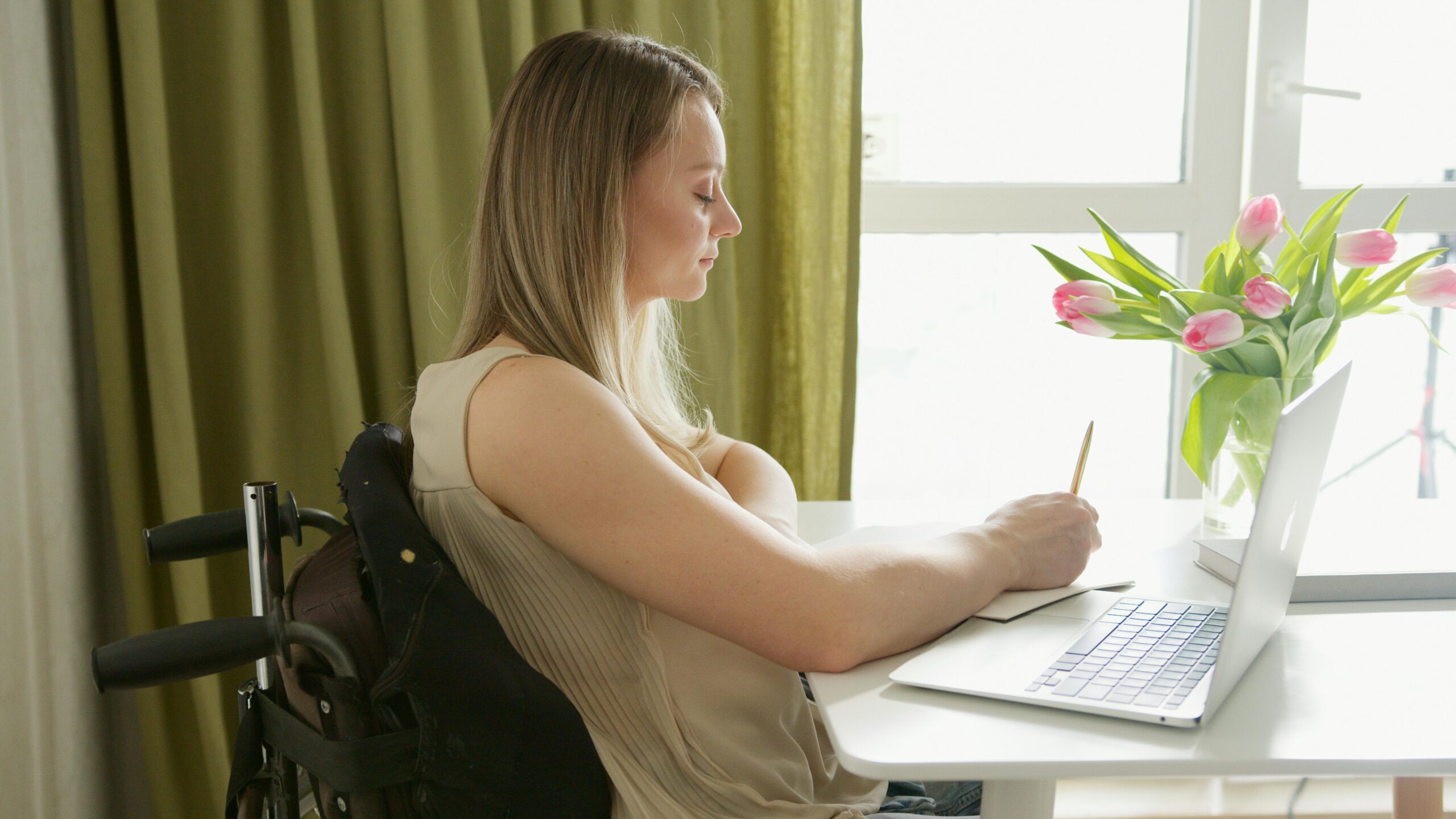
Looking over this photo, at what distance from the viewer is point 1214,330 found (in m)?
1.05

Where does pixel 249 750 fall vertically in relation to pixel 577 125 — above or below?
below

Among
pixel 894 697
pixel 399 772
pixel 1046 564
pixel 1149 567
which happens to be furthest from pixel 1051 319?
pixel 399 772

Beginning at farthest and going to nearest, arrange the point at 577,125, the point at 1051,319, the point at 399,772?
the point at 1051,319 < the point at 577,125 < the point at 399,772

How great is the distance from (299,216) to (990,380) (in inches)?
55.2

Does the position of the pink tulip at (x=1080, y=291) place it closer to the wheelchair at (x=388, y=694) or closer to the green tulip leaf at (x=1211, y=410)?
the green tulip leaf at (x=1211, y=410)

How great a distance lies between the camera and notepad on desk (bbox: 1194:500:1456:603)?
3.24 feet

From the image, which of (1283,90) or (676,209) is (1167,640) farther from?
(1283,90)


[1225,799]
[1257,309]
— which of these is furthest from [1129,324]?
[1225,799]

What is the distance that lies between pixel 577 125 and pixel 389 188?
2.91ft

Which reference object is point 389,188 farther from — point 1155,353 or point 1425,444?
point 1425,444

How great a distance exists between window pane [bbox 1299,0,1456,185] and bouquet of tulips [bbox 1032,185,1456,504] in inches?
42.2

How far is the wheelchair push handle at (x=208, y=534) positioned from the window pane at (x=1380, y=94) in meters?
2.03

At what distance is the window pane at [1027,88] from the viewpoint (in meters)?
2.07

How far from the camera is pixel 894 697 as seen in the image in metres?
0.74
